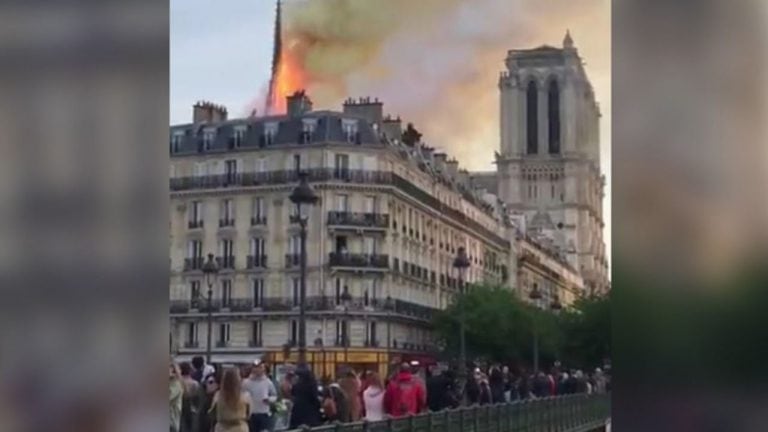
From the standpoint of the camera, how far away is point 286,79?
360 cm

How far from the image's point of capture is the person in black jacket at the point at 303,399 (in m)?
3.56

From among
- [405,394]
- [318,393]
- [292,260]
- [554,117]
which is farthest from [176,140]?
[554,117]

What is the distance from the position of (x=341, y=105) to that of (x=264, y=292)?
0.53 meters

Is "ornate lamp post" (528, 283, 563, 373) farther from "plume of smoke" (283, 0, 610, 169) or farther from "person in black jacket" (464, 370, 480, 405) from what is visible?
"plume of smoke" (283, 0, 610, 169)

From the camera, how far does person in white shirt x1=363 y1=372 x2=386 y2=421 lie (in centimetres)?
351

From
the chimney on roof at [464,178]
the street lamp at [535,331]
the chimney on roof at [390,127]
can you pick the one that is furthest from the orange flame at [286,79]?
the street lamp at [535,331]

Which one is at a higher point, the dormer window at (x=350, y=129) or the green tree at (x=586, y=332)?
the dormer window at (x=350, y=129)

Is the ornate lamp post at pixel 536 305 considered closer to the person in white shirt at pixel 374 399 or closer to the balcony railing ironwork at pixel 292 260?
the person in white shirt at pixel 374 399

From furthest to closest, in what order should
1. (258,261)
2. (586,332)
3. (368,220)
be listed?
(258,261)
(368,220)
(586,332)

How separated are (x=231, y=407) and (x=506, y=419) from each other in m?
0.71

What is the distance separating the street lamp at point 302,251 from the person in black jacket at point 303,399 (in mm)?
36

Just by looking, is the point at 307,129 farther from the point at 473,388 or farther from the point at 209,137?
the point at 473,388

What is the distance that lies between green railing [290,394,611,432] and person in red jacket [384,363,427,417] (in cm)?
2
